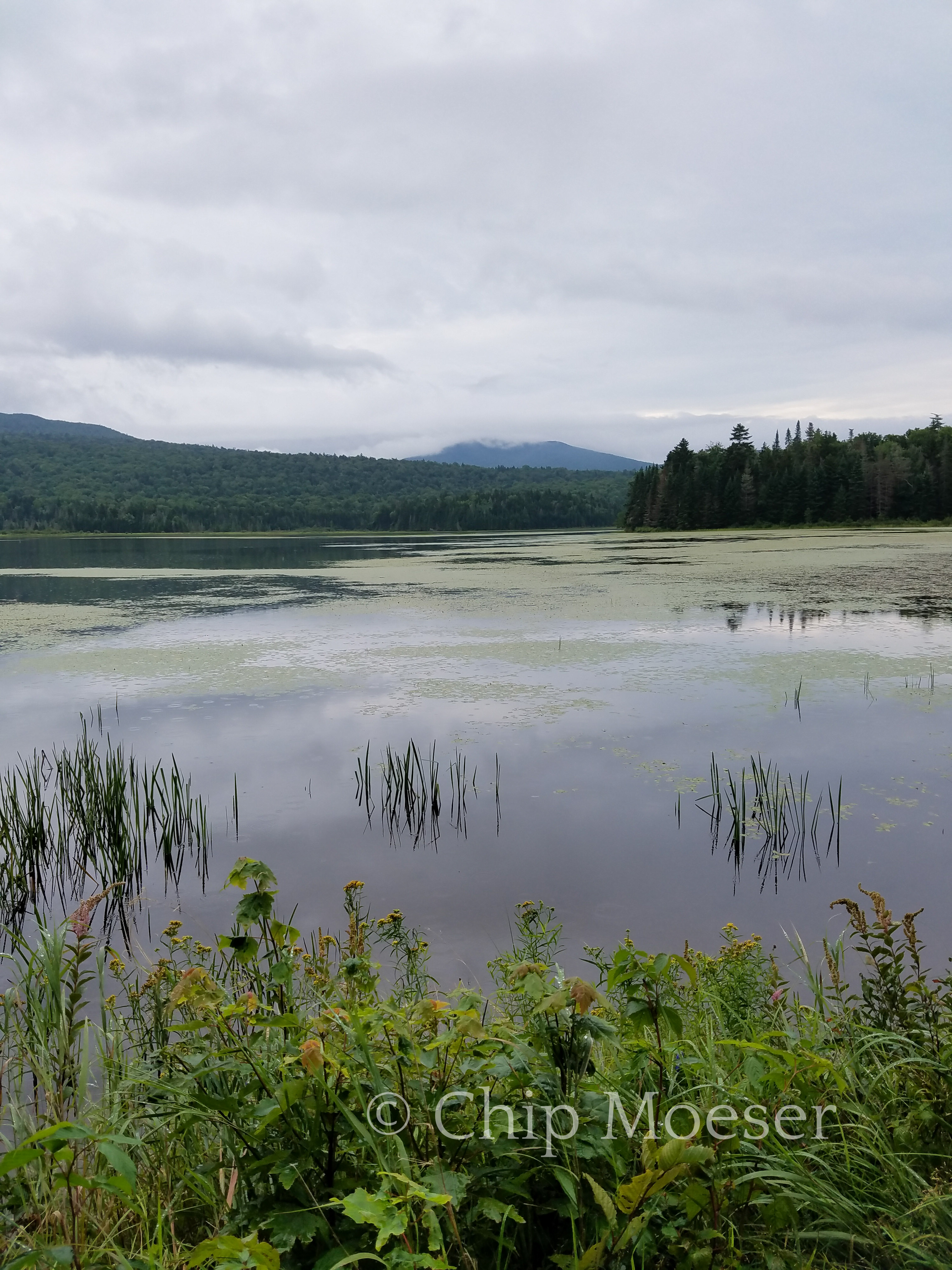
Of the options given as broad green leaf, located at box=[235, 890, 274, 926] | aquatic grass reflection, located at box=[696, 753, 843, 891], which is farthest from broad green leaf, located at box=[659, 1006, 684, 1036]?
aquatic grass reflection, located at box=[696, 753, 843, 891]

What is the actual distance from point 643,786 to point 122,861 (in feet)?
14.0

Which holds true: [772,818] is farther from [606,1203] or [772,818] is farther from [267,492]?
[267,492]

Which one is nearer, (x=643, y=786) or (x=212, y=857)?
(x=212, y=857)

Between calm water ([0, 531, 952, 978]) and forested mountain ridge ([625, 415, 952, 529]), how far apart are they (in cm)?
5005

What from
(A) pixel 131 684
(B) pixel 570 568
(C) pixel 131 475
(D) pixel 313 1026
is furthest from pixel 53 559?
(C) pixel 131 475

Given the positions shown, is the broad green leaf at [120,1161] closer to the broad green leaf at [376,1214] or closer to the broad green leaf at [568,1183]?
the broad green leaf at [376,1214]

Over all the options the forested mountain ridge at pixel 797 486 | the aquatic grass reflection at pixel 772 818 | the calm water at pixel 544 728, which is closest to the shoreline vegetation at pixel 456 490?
the forested mountain ridge at pixel 797 486

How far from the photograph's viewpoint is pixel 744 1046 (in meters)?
Result: 2.05

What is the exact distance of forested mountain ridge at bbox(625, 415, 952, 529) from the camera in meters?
67.7

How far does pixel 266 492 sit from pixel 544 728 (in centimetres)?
12064

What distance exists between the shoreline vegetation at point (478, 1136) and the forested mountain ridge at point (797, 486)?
72.8 metres

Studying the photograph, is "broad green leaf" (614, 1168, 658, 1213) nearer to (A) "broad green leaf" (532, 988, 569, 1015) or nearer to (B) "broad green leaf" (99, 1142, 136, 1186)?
(A) "broad green leaf" (532, 988, 569, 1015)

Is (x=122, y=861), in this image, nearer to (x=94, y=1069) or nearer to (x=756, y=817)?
(x=94, y=1069)

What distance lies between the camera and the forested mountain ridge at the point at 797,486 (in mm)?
67688
